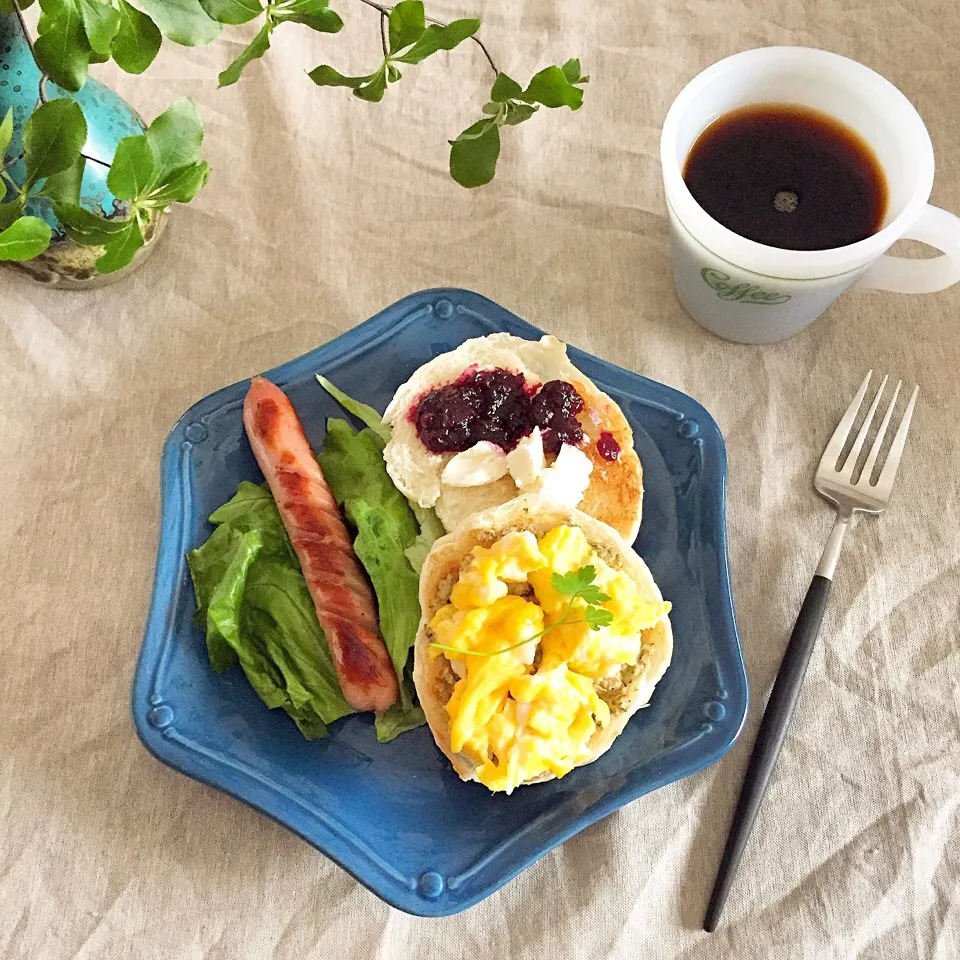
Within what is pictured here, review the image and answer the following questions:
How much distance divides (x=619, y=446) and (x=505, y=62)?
0.94 meters

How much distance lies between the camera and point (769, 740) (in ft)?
5.11

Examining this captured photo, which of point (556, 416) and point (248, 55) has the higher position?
point (248, 55)

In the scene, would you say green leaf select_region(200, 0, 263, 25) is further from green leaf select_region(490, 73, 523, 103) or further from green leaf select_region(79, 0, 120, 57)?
green leaf select_region(490, 73, 523, 103)

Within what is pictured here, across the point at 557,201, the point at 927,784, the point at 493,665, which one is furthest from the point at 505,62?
the point at 927,784

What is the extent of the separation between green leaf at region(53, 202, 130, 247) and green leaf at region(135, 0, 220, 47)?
8.5 inches

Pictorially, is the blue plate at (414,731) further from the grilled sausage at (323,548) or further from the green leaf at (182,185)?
the green leaf at (182,185)

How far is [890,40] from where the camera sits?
2.04 metres

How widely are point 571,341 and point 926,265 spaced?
629 millimetres

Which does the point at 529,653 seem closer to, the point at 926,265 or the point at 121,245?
the point at 121,245

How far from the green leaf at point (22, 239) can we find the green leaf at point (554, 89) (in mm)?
523

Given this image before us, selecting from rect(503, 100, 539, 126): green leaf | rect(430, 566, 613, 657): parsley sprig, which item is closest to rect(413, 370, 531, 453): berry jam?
rect(430, 566, 613, 657): parsley sprig

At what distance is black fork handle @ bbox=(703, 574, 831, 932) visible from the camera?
153 centimetres

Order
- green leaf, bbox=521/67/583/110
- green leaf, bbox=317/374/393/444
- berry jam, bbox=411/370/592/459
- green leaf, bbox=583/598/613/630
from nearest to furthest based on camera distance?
green leaf, bbox=521/67/583/110 < green leaf, bbox=583/598/613/630 < berry jam, bbox=411/370/592/459 < green leaf, bbox=317/374/393/444

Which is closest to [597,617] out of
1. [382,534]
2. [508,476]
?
[508,476]
